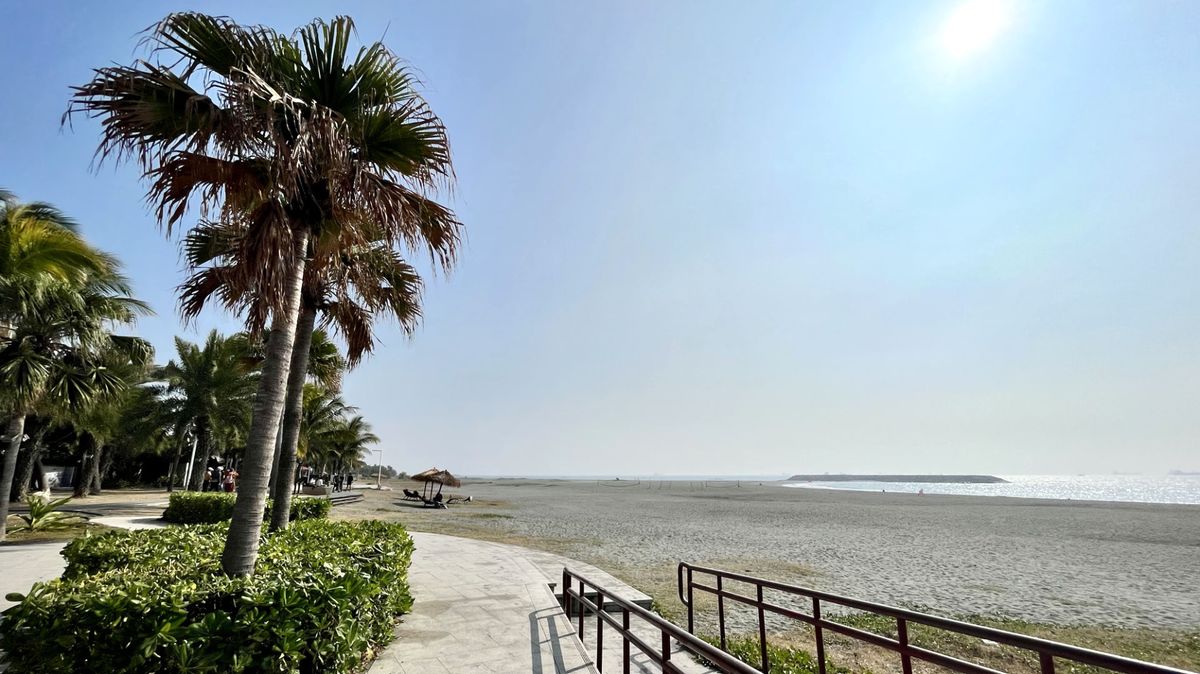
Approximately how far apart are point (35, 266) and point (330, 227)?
25.6 ft

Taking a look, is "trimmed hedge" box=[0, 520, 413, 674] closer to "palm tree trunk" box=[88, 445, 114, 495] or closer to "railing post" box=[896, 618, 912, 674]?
"railing post" box=[896, 618, 912, 674]

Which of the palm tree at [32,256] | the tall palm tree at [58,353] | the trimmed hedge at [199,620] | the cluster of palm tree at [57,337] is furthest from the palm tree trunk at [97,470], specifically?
the trimmed hedge at [199,620]

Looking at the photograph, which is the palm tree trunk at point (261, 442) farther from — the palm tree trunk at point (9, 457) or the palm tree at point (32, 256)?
the palm tree trunk at point (9, 457)

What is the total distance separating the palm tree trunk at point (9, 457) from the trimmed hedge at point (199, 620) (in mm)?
9708

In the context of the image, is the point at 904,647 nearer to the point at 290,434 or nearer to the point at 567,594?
the point at 567,594

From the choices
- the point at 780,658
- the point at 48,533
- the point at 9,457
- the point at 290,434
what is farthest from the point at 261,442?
the point at 48,533

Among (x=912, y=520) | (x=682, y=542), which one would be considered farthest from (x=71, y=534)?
(x=912, y=520)

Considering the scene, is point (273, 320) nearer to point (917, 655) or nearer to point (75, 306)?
point (917, 655)

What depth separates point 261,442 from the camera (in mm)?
4961

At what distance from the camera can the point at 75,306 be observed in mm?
11312

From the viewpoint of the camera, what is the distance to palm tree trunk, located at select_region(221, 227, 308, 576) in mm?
4750

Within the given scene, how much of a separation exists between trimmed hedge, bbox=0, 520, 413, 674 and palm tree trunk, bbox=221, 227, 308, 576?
0.25m

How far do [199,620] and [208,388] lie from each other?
1088 inches

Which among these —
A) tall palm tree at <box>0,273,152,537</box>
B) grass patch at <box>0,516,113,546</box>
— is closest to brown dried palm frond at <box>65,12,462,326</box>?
tall palm tree at <box>0,273,152,537</box>
